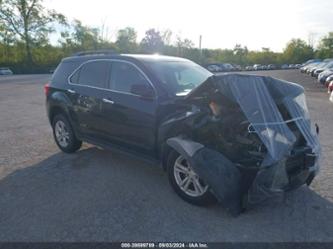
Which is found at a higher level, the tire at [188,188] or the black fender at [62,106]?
the black fender at [62,106]

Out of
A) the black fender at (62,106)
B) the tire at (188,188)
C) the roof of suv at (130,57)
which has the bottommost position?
the tire at (188,188)

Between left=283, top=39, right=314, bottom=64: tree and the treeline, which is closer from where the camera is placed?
the treeline

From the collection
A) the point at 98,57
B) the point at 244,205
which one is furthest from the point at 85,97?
the point at 244,205

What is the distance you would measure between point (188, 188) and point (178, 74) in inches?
69.1

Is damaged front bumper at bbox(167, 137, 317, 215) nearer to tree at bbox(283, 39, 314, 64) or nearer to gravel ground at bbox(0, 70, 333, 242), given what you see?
gravel ground at bbox(0, 70, 333, 242)

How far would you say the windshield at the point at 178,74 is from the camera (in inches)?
163

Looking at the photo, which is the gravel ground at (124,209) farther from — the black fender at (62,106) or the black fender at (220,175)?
the black fender at (62,106)

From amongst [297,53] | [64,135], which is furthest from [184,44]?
[64,135]

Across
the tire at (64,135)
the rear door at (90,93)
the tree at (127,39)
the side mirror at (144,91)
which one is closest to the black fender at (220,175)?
the side mirror at (144,91)

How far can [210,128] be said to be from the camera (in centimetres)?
339

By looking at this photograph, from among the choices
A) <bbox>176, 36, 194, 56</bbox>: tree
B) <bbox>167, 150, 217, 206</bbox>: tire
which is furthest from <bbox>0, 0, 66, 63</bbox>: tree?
<bbox>167, 150, 217, 206</bbox>: tire

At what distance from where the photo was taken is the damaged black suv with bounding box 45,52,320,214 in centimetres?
311

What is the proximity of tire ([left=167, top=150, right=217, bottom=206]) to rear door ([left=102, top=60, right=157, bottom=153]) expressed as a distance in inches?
18.9

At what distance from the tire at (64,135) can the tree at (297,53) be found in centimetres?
9267
